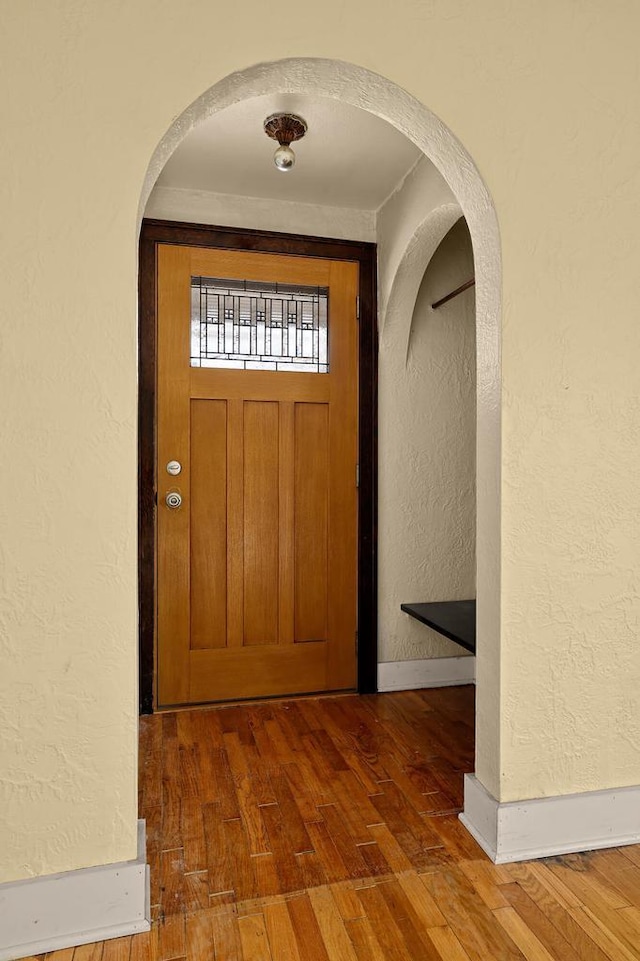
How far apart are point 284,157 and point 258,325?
2.57 ft

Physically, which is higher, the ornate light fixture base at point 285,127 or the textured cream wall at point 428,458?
the ornate light fixture base at point 285,127

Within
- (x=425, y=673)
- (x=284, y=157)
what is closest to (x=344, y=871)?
(x=425, y=673)

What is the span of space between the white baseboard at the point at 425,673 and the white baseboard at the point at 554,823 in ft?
4.25

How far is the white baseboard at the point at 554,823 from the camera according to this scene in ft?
5.81

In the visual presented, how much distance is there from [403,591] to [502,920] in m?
1.76

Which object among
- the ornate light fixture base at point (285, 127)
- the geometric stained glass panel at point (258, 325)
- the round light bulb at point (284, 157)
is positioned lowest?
the geometric stained glass panel at point (258, 325)

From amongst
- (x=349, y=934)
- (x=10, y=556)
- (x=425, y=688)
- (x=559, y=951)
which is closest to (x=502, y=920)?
(x=559, y=951)

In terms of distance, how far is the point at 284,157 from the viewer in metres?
2.49

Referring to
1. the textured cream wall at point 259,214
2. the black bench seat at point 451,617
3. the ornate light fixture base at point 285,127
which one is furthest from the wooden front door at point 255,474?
the ornate light fixture base at point 285,127

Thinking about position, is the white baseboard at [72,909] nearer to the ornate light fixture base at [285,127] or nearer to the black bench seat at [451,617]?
the black bench seat at [451,617]

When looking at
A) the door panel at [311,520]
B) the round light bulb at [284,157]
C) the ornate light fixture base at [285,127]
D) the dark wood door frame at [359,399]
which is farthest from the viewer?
the door panel at [311,520]

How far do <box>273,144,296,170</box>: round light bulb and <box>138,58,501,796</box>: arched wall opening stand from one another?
70cm

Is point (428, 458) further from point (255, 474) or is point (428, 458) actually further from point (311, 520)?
point (255, 474)

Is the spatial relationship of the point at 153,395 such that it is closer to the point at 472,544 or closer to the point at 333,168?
the point at 333,168
